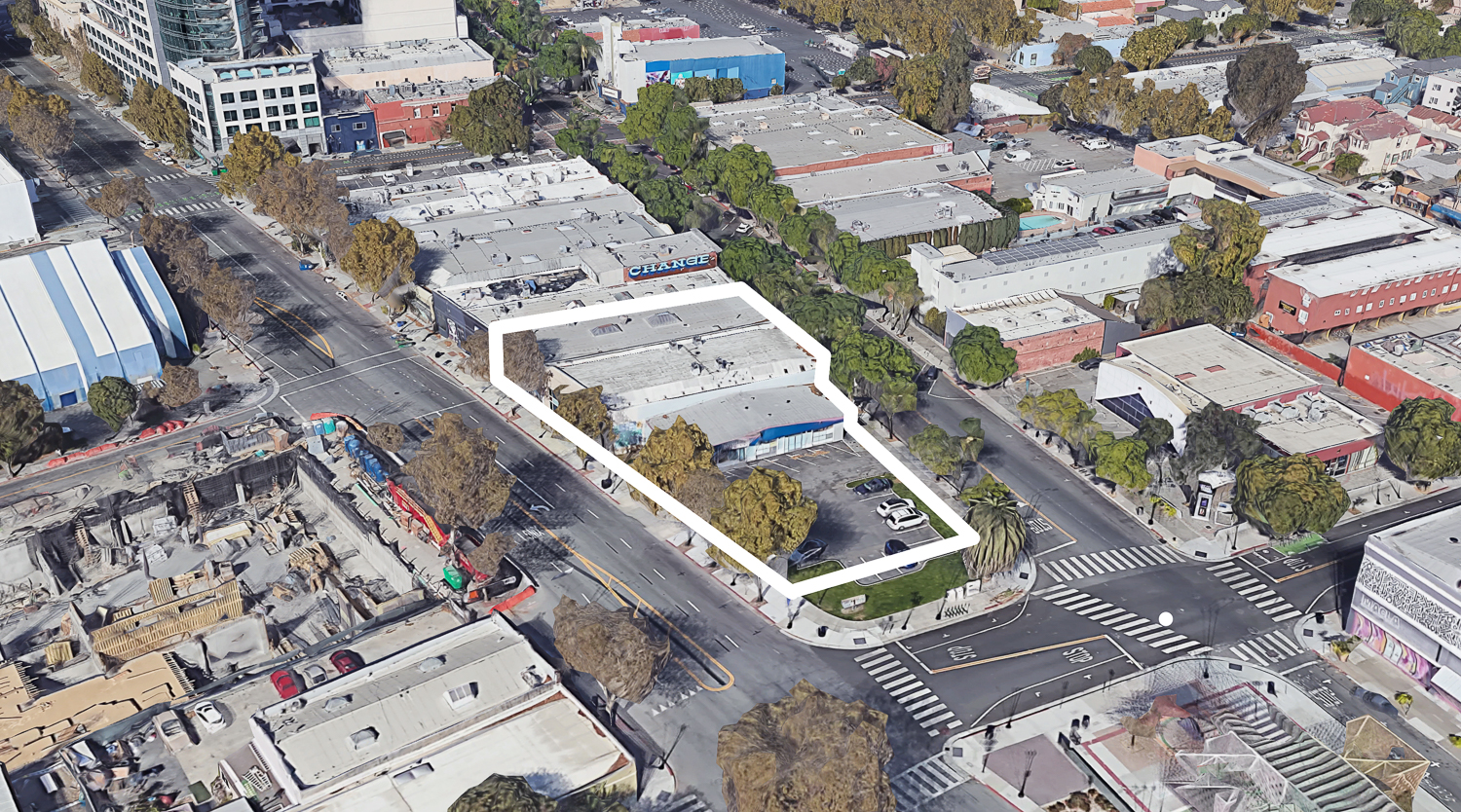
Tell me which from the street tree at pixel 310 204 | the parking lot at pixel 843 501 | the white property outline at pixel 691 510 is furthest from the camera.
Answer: the street tree at pixel 310 204

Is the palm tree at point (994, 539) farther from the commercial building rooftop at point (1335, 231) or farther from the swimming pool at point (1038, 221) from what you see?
the swimming pool at point (1038, 221)

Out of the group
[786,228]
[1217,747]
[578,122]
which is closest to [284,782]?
[1217,747]

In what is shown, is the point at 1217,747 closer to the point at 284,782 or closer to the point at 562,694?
the point at 562,694

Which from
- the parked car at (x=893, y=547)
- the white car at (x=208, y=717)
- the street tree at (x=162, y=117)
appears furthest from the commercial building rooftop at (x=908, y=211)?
the street tree at (x=162, y=117)

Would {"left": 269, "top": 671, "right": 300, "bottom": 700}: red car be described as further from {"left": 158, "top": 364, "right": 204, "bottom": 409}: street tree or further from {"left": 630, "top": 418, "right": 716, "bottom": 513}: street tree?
{"left": 158, "top": 364, "right": 204, "bottom": 409}: street tree

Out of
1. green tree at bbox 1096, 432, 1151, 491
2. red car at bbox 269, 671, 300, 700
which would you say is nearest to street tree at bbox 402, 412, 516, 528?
red car at bbox 269, 671, 300, 700

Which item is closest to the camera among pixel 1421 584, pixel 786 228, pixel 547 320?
pixel 1421 584
